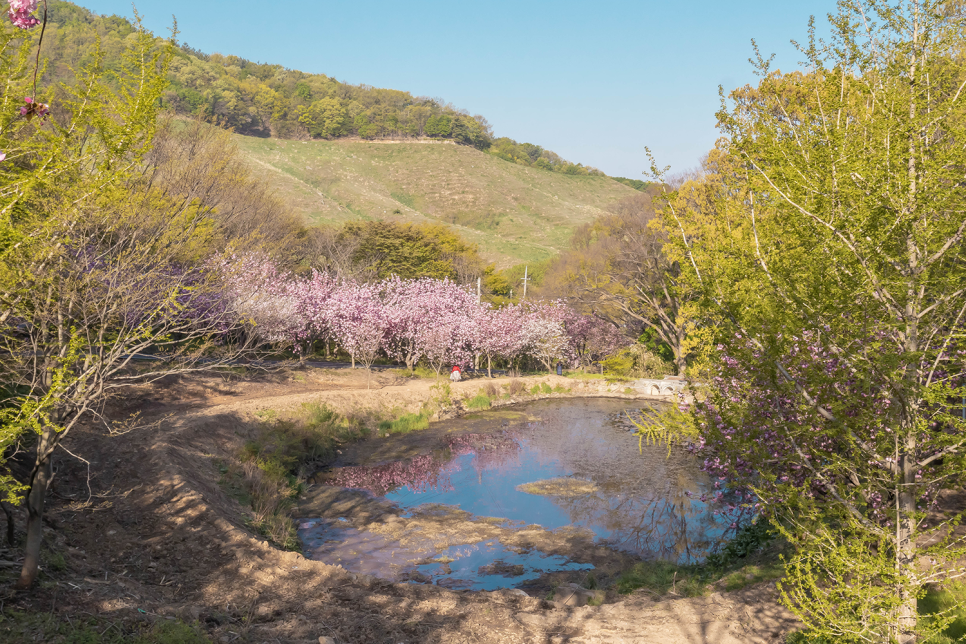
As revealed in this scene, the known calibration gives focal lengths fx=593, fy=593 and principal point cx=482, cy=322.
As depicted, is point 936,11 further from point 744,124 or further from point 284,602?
point 284,602

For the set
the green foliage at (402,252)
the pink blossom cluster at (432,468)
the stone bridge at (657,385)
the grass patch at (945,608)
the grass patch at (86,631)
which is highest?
the green foliage at (402,252)

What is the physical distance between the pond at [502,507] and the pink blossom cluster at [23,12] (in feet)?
28.5

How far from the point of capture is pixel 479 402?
83.2 feet

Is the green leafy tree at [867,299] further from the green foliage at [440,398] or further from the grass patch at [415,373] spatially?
the grass patch at [415,373]

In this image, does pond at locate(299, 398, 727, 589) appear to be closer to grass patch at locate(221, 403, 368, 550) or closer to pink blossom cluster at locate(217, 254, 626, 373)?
grass patch at locate(221, 403, 368, 550)

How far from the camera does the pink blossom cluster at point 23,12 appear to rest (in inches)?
125

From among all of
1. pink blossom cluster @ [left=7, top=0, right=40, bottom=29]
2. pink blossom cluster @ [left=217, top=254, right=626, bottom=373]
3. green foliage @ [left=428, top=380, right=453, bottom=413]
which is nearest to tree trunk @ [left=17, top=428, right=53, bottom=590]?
pink blossom cluster @ [left=7, top=0, right=40, bottom=29]

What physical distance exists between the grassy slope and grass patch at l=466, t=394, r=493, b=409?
4657 centimetres

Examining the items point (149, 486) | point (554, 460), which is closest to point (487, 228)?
point (554, 460)

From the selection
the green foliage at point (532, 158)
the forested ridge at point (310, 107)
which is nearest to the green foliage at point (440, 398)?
the forested ridge at point (310, 107)

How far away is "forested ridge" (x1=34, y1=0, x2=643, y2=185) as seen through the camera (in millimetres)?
98188

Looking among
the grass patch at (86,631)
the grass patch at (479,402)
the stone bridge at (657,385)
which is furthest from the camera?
the stone bridge at (657,385)

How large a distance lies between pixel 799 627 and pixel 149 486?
988 centimetres

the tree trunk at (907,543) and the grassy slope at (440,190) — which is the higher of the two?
the grassy slope at (440,190)
